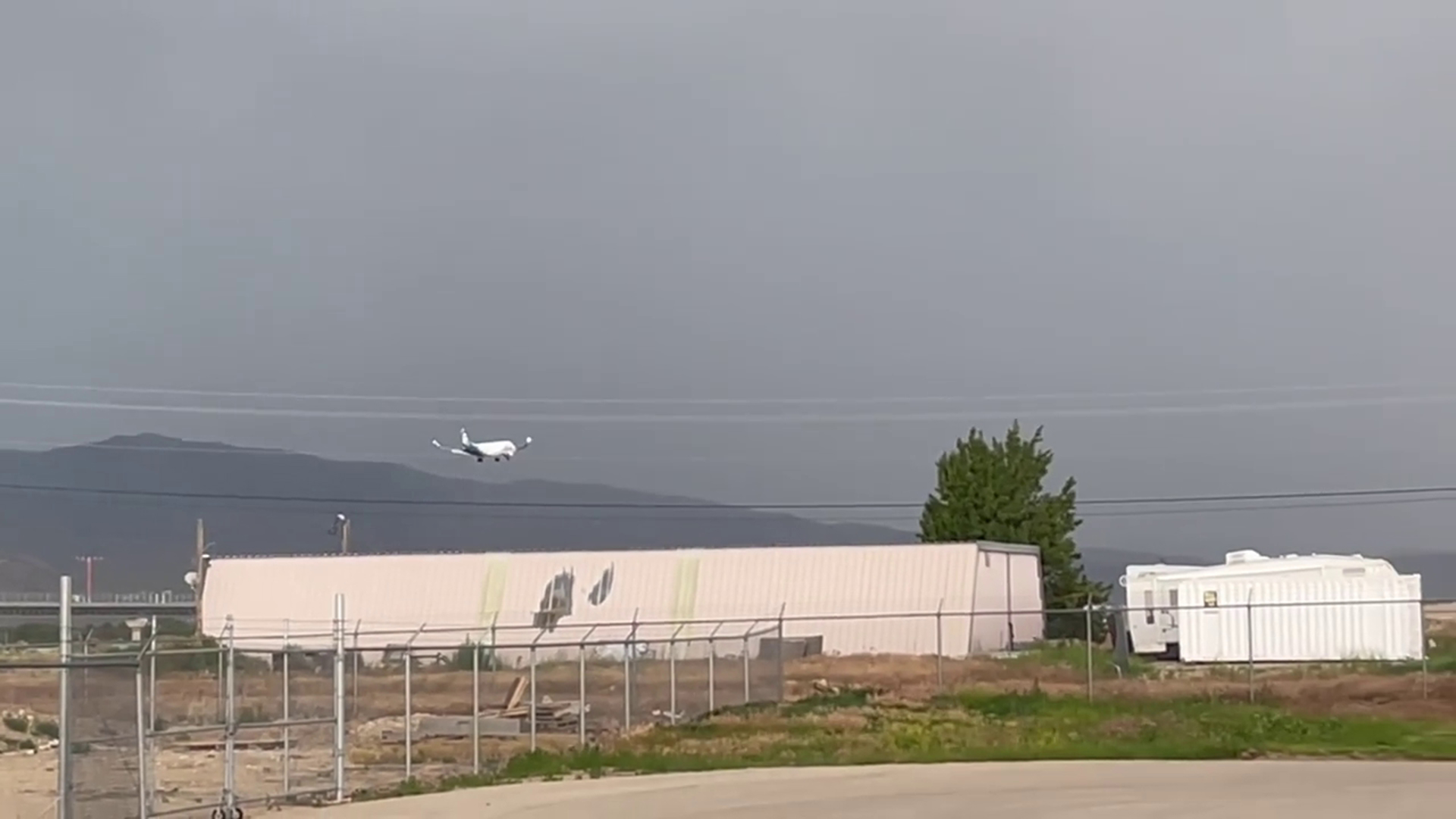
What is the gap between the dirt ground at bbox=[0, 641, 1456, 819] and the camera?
27859mm

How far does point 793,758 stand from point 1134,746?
5.30m

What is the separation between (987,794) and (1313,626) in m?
26.8

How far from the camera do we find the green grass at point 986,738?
28.8m

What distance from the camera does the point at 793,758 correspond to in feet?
96.6

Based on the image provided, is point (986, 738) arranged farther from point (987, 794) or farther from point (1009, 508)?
point (1009, 508)

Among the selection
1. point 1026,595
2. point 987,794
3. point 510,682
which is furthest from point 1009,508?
point 987,794

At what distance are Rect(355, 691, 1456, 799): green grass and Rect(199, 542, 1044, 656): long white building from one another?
18.5m

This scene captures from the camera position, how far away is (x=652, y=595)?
200ft

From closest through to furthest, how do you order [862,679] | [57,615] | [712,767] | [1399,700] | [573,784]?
[57,615] < [573,784] < [712,767] < [1399,700] < [862,679]

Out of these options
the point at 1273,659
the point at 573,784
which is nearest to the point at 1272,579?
the point at 1273,659

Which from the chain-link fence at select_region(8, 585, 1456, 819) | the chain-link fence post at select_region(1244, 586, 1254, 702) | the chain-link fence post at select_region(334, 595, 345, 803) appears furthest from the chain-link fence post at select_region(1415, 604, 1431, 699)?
the chain-link fence post at select_region(334, 595, 345, 803)

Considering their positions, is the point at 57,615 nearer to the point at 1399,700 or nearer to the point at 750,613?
the point at 1399,700

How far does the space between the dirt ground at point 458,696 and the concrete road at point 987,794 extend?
10.9 feet

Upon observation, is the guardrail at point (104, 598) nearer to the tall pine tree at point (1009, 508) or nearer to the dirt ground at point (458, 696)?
the dirt ground at point (458, 696)
